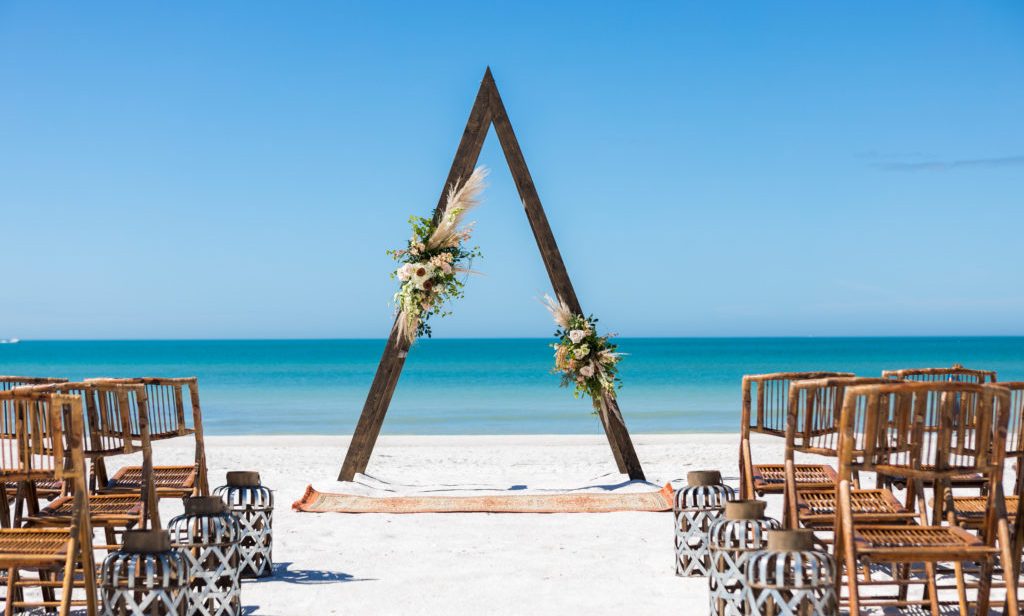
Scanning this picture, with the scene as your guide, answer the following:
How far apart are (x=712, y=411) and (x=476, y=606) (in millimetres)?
19627

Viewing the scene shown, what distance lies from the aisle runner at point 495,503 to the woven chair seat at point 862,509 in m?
2.35

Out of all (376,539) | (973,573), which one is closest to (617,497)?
(376,539)

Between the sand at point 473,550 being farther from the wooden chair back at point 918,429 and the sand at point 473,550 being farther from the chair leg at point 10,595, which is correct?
the wooden chair back at point 918,429

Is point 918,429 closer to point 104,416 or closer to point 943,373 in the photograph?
point 943,373

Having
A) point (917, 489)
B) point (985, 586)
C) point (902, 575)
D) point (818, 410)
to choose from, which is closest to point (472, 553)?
point (818, 410)

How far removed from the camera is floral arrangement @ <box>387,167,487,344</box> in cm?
745

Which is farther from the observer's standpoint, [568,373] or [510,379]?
[510,379]

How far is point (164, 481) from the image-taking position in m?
5.19

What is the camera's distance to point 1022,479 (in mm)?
3811

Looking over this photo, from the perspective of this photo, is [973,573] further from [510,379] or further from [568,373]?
[510,379]

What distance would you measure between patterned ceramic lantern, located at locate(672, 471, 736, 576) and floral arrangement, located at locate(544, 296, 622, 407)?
2.53m

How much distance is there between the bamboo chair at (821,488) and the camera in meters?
3.96

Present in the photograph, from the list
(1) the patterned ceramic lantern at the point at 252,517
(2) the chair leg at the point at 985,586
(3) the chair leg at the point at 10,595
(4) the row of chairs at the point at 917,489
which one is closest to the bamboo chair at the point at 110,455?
(3) the chair leg at the point at 10,595

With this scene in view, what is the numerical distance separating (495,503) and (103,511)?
10.5 ft
